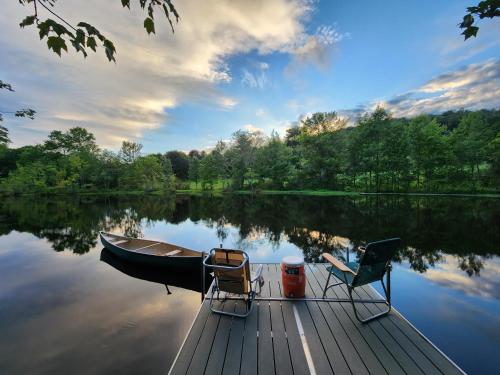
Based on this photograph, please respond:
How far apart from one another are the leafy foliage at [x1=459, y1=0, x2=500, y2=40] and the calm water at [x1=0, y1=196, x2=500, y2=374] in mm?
4454

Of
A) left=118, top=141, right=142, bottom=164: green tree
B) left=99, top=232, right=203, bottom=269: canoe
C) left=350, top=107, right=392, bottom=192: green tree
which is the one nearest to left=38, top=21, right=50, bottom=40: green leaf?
left=99, top=232, right=203, bottom=269: canoe

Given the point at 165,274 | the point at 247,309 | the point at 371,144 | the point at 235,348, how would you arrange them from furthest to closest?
1. the point at 371,144
2. the point at 165,274
3. the point at 247,309
4. the point at 235,348

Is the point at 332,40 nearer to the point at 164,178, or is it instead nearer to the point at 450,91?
the point at 164,178

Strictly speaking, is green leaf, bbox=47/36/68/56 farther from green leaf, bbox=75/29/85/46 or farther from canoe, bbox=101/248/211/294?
canoe, bbox=101/248/211/294

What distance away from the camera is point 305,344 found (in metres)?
2.96

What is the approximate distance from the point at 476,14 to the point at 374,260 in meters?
2.90

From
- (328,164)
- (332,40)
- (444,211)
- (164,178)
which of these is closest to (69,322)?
(332,40)

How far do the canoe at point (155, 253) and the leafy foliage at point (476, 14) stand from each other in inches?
261

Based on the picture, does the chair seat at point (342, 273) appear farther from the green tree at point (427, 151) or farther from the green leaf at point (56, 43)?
the green tree at point (427, 151)

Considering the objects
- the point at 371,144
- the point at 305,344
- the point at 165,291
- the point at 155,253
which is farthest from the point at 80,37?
the point at 371,144

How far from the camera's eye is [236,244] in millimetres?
11570

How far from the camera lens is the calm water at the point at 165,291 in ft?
13.5

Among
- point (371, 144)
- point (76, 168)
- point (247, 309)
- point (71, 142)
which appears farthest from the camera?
point (71, 142)

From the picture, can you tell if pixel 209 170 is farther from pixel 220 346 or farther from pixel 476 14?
pixel 476 14
